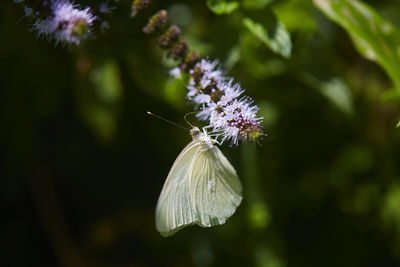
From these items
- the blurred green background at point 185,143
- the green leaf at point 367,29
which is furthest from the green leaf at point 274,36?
the green leaf at point 367,29

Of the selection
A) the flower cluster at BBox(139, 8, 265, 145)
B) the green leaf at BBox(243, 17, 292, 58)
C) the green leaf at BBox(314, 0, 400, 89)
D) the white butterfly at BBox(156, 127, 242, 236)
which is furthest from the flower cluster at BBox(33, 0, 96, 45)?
the green leaf at BBox(314, 0, 400, 89)

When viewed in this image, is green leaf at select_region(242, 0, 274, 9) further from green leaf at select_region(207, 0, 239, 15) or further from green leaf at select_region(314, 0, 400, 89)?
green leaf at select_region(314, 0, 400, 89)

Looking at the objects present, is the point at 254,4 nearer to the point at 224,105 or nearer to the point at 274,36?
the point at 274,36

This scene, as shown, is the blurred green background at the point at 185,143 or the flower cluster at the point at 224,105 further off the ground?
the flower cluster at the point at 224,105

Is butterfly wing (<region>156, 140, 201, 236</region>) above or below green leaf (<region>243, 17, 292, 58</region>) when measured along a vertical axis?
below

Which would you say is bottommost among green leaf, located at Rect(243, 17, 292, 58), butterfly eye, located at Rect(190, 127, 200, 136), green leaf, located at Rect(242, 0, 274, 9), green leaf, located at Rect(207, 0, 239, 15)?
butterfly eye, located at Rect(190, 127, 200, 136)

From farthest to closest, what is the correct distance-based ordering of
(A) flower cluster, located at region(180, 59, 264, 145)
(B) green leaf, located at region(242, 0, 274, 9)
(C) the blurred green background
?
1. (C) the blurred green background
2. (B) green leaf, located at region(242, 0, 274, 9)
3. (A) flower cluster, located at region(180, 59, 264, 145)

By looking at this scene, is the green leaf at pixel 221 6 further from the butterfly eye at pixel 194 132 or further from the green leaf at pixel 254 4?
the butterfly eye at pixel 194 132

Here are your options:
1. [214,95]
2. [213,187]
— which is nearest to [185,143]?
[213,187]
